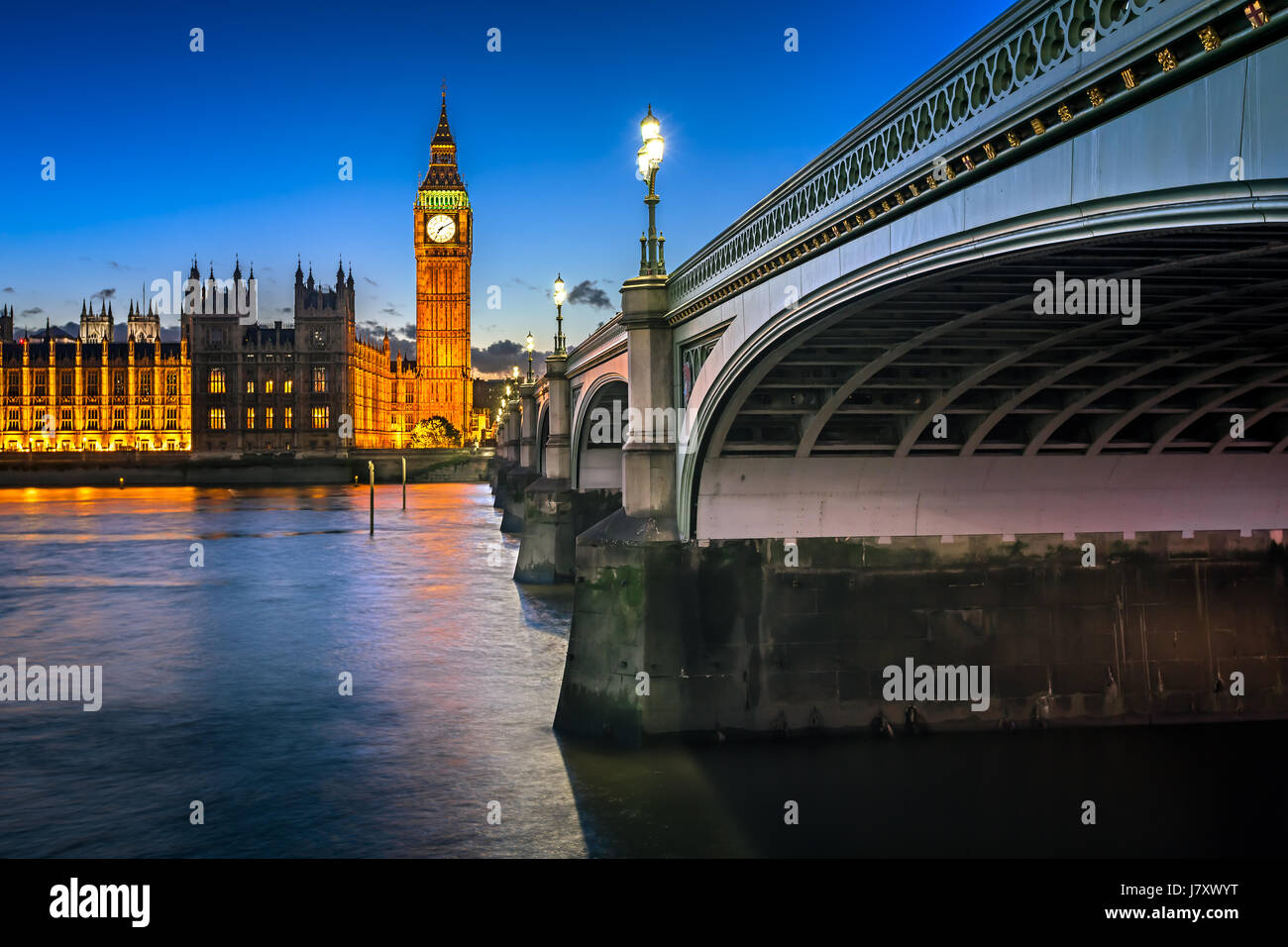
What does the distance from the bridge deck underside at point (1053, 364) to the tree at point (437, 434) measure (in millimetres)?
131065

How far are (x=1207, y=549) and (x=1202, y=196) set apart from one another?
12.4m

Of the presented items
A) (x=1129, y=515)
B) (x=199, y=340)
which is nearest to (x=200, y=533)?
(x=1129, y=515)

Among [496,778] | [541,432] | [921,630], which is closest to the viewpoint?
[496,778]

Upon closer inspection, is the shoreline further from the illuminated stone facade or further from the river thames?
the river thames

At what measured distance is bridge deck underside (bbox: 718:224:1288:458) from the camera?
814cm

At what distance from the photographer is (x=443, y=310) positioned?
158625 millimetres

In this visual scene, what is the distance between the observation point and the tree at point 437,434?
144 m

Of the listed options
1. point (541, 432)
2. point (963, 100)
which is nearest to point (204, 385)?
point (541, 432)

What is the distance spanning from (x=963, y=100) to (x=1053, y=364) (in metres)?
6.17

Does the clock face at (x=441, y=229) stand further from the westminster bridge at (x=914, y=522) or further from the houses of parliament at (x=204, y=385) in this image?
the westminster bridge at (x=914, y=522)

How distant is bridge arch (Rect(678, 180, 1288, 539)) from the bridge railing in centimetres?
68

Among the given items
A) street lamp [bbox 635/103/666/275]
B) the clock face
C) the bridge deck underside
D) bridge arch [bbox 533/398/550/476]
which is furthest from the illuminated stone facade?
the bridge deck underside

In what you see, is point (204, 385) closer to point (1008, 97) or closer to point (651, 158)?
point (651, 158)
